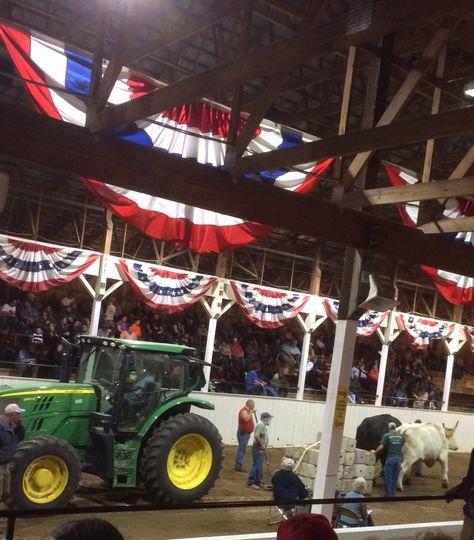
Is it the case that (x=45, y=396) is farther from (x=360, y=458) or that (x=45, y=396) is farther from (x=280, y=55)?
(x=360, y=458)

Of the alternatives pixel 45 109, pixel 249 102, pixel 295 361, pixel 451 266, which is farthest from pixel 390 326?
pixel 45 109

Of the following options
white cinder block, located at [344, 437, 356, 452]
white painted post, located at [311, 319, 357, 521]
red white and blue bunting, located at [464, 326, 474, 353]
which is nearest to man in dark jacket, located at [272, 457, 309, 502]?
white painted post, located at [311, 319, 357, 521]

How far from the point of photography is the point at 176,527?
8117mm

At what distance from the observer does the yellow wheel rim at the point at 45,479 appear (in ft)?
24.9

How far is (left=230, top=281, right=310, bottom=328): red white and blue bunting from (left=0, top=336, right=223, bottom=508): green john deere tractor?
7252mm

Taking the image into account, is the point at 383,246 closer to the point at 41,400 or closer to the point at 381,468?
the point at 41,400

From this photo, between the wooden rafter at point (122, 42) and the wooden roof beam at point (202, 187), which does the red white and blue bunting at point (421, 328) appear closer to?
the wooden roof beam at point (202, 187)

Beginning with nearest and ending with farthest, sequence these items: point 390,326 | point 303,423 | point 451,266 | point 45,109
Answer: point 45,109, point 451,266, point 303,423, point 390,326

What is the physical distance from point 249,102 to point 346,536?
34.3 feet

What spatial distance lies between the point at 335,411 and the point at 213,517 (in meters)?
2.60

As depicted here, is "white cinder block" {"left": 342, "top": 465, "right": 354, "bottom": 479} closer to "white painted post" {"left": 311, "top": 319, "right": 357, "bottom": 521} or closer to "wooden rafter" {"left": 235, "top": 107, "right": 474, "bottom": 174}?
"white painted post" {"left": 311, "top": 319, "right": 357, "bottom": 521}

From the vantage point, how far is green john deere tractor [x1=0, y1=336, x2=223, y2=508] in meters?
7.79

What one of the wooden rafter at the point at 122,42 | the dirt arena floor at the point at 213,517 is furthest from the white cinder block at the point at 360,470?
the wooden rafter at the point at 122,42

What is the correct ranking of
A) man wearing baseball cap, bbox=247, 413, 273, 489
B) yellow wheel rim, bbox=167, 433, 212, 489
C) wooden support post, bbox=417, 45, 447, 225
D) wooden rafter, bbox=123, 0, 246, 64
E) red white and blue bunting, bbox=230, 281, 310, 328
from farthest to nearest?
red white and blue bunting, bbox=230, 281, 310, 328
man wearing baseball cap, bbox=247, 413, 273, 489
yellow wheel rim, bbox=167, 433, 212, 489
wooden support post, bbox=417, 45, 447, 225
wooden rafter, bbox=123, 0, 246, 64
